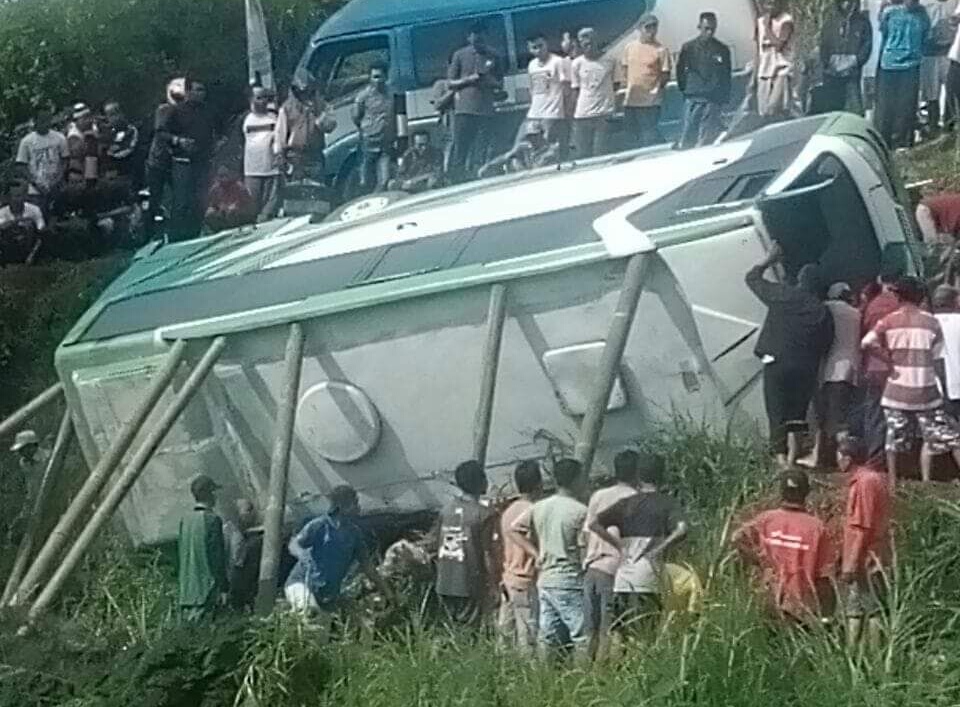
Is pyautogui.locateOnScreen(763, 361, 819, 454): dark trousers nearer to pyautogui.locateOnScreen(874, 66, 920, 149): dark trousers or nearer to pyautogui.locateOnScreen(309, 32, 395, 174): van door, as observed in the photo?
pyautogui.locateOnScreen(874, 66, 920, 149): dark trousers

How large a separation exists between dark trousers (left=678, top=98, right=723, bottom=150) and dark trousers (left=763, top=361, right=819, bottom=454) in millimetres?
3730

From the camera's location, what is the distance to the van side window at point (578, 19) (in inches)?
601

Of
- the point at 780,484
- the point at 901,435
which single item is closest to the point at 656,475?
the point at 780,484

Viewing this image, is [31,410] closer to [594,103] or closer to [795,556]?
[594,103]

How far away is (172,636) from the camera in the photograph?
30.7ft

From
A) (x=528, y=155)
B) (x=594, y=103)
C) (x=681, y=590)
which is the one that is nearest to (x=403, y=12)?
(x=528, y=155)

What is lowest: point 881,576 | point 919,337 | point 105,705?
point 105,705

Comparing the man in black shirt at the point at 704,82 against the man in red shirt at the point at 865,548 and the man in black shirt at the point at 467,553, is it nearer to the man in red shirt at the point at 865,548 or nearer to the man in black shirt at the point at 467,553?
the man in black shirt at the point at 467,553

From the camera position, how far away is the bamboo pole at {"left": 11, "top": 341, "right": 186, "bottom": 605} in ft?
33.8

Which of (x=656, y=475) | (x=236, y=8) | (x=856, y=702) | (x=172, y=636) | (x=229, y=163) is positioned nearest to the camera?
(x=856, y=702)

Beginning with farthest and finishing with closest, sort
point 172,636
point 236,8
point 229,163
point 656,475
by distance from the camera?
point 236,8, point 229,163, point 172,636, point 656,475

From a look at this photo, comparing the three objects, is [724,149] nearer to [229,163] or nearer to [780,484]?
[780,484]

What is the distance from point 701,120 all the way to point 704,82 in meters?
0.29

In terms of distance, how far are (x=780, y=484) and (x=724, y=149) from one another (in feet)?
8.87
